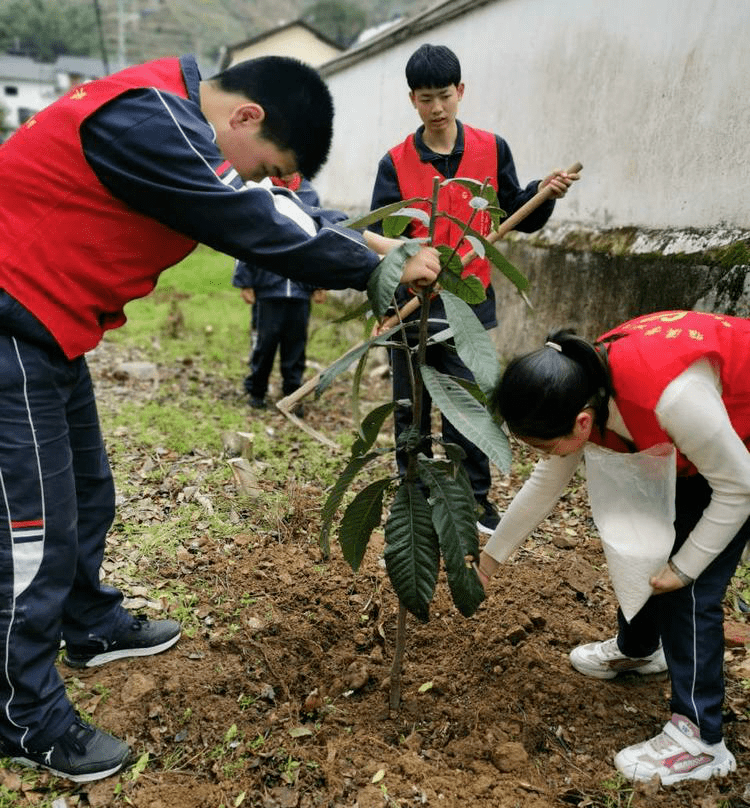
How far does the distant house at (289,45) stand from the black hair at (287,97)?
821 inches

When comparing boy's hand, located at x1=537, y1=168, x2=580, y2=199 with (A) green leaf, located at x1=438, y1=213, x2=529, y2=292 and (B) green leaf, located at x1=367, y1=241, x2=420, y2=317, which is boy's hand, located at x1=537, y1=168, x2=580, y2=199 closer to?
(A) green leaf, located at x1=438, y1=213, x2=529, y2=292

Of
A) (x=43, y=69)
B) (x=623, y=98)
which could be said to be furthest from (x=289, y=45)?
(x=43, y=69)

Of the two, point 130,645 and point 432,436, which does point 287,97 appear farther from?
point 130,645

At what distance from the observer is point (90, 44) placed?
2277 inches

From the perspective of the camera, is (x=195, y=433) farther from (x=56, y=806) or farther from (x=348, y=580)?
(x=56, y=806)

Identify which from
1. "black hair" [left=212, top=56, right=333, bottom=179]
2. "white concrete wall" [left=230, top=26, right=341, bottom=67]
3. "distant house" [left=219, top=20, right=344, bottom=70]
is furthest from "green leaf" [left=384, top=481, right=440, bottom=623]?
"white concrete wall" [left=230, top=26, right=341, bottom=67]

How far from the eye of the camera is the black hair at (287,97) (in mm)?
1745

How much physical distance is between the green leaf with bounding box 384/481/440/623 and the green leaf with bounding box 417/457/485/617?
5 cm

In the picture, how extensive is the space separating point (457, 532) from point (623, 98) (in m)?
3.17

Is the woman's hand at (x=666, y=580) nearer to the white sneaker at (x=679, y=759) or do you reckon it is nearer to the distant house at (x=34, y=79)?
the white sneaker at (x=679, y=759)

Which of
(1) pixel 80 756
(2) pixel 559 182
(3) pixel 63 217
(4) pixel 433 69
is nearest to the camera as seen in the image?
(3) pixel 63 217

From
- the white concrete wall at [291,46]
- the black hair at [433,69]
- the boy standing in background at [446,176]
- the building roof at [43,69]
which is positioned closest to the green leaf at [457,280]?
the boy standing in background at [446,176]

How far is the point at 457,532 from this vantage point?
180cm

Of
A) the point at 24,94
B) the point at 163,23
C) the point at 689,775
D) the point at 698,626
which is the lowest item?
the point at 689,775
